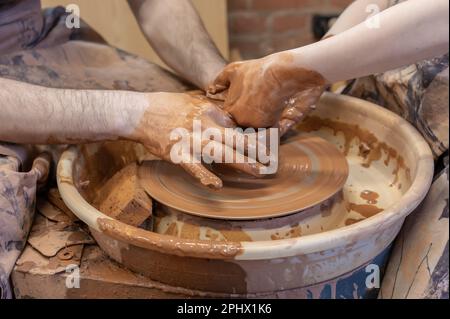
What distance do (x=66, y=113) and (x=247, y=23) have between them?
1.91 m

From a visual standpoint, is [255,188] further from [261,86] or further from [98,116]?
[98,116]

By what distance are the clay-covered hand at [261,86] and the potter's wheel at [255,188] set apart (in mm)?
142

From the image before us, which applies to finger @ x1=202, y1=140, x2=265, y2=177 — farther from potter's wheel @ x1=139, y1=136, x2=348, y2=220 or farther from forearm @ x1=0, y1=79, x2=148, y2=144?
forearm @ x1=0, y1=79, x2=148, y2=144

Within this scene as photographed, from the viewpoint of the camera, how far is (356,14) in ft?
4.32

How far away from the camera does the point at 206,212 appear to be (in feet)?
3.79

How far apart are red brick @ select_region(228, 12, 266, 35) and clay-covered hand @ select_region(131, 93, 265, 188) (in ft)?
5.97

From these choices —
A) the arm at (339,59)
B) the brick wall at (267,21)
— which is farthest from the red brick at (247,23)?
the arm at (339,59)

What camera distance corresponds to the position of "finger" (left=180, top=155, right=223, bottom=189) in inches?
43.2

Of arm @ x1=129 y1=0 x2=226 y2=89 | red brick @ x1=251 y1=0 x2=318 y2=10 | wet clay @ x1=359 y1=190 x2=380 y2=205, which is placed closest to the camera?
wet clay @ x1=359 y1=190 x2=380 y2=205

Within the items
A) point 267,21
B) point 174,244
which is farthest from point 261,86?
point 267,21

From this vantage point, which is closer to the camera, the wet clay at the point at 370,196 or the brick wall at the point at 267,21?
the wet clay at the point at 370,196

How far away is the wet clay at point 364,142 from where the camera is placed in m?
1.43

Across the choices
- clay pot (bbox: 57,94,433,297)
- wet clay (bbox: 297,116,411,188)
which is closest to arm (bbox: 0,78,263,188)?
clay pot (bbox: 57,94,433,297)

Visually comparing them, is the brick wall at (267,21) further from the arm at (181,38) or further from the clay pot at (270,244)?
the clay pot at (270,244)
